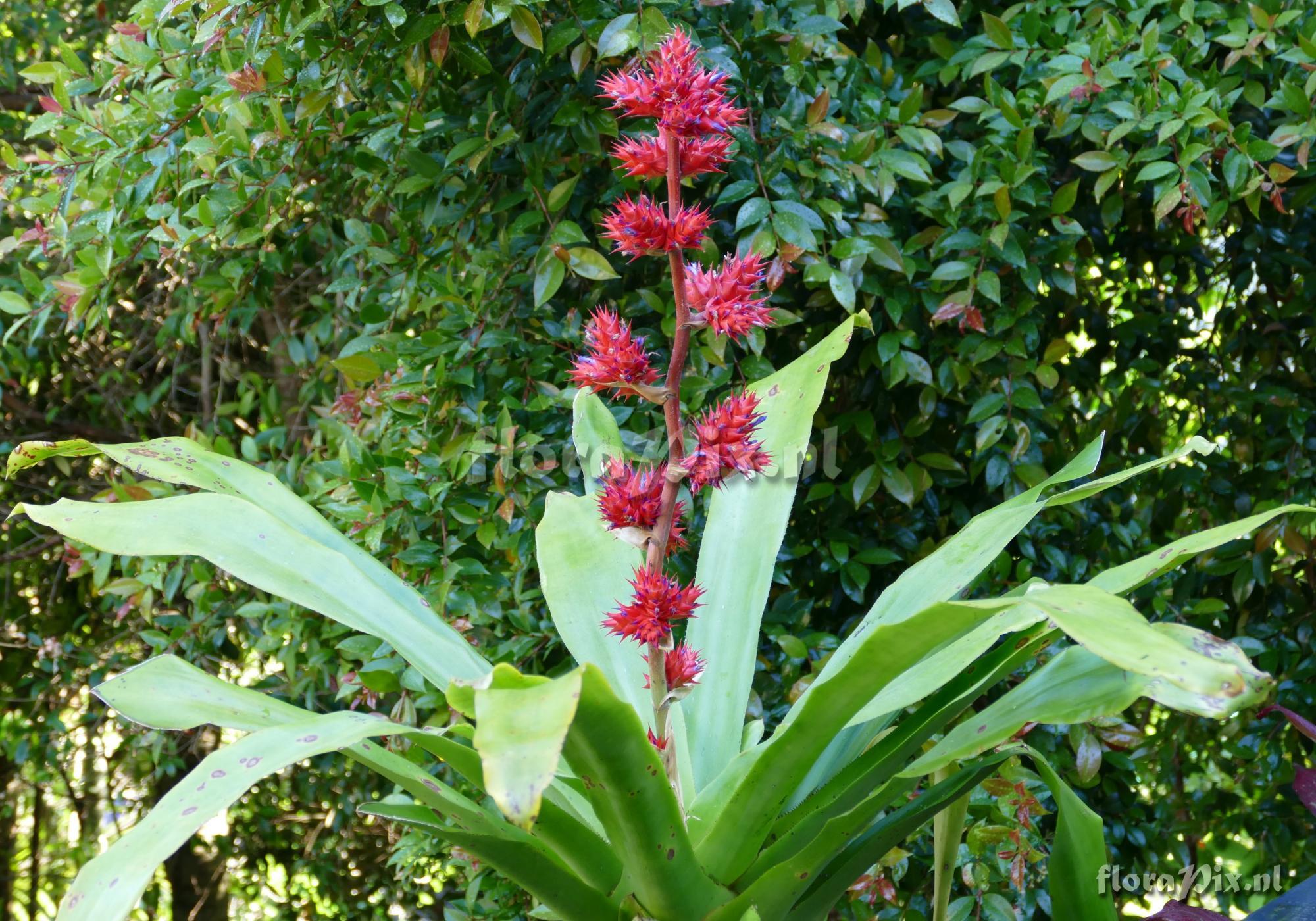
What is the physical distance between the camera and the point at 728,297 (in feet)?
2.09

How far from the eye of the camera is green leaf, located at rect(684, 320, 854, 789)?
78 cm

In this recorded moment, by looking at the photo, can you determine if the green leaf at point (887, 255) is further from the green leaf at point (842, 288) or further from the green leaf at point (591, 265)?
the green leaf at point (591, 265)

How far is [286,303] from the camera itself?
2.33 m

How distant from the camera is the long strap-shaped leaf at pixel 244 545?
26.5 inches

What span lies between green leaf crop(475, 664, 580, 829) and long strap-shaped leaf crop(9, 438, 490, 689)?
25 cm

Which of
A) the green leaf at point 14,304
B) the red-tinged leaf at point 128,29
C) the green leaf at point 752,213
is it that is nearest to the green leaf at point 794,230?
the green leaf at point 752,213

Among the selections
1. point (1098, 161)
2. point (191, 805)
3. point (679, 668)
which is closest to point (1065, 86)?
point (1098, 161)

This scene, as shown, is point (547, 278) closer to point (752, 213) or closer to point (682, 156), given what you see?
point (752, 213)

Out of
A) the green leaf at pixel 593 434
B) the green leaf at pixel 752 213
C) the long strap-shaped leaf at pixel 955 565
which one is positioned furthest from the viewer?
the green leaf at pixel 752 213

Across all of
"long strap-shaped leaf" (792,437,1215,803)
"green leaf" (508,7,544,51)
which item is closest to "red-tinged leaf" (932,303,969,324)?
"long strap-shaped leaf" (792,437,1215,803)

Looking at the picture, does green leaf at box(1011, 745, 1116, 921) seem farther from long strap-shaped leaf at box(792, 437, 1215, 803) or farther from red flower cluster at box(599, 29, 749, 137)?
red flower cluster at box(599, 29, 749, 137)

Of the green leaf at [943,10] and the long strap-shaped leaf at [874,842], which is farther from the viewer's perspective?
the green leaf at [943,10]

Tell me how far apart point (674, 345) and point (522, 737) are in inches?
10.9

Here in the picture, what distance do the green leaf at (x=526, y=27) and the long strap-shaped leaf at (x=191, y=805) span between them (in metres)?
0.70
